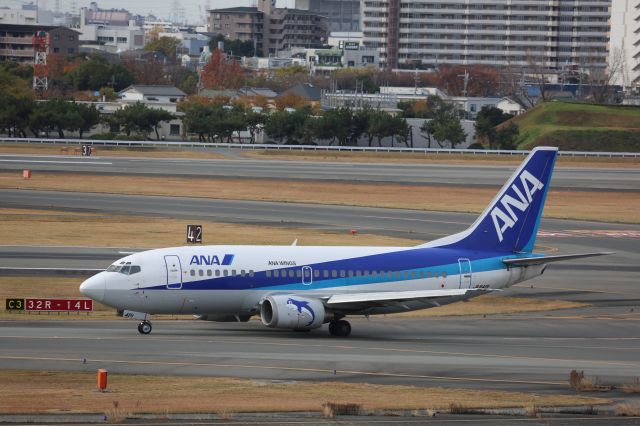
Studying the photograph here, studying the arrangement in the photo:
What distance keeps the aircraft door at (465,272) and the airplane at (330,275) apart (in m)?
0.04

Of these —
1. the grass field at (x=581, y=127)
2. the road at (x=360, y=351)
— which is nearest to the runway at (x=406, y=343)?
the road at (x=360, y=351)

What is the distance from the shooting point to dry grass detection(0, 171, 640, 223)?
10419cm

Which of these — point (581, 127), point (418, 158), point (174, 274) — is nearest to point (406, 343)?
point (174, 274)

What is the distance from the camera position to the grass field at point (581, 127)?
171500 millimetres

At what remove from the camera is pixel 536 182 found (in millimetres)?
53688

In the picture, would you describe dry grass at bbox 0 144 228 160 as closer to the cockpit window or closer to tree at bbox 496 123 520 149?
tree at bbox 496 123 520 149

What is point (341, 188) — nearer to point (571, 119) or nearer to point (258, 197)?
point (258, 197)

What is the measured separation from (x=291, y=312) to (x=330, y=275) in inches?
123

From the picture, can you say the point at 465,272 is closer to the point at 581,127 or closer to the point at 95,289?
the point at 95,289

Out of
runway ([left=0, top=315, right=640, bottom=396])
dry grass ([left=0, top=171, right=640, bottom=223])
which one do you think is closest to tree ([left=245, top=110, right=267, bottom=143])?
dry grass ([left=0, top=171, right=640, bottom=223])

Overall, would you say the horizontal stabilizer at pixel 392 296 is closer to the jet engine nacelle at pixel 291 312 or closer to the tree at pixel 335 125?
the jet engine nacelle at pixel 291 312

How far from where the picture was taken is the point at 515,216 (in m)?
53.4

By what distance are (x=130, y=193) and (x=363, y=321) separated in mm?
54869

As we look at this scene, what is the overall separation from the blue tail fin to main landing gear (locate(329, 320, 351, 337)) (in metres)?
6.14
